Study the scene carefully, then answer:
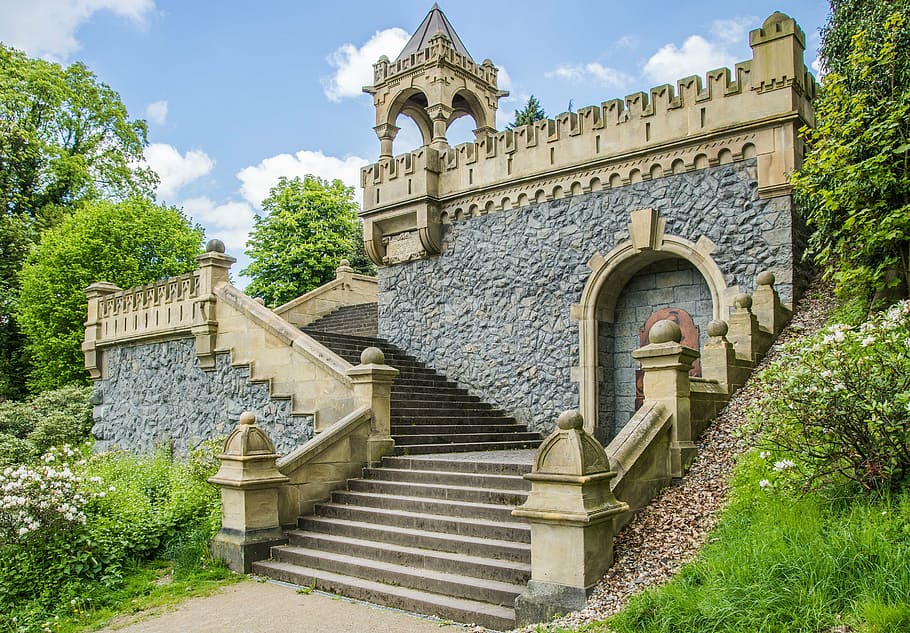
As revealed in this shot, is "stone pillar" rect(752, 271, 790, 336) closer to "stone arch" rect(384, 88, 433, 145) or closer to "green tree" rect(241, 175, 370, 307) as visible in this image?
"stone arch" rect(384, 88, 433, 145)

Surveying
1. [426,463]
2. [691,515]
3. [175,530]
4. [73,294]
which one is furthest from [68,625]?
[73,294]

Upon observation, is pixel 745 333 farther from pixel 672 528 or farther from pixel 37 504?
pixel 37 504

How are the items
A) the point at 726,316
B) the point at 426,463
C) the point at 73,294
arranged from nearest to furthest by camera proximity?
the point at 426,463
the point at 726,316
the point at 73,294

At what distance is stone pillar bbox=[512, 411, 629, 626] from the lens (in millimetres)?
5770

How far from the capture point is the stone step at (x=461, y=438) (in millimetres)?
10853

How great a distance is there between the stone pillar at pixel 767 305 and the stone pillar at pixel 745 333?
45 cm

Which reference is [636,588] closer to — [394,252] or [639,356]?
[639,356]

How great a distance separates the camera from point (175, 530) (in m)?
8.85

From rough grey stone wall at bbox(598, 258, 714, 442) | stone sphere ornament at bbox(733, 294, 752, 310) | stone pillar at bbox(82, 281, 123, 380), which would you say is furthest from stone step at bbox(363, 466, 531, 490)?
stone pillar at bbox(82, 281, 123, 380)

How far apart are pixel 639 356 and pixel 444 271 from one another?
26.1ft

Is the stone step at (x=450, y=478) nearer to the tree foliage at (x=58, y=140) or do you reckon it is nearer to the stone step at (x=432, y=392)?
the stone step at (x=432, y=392)

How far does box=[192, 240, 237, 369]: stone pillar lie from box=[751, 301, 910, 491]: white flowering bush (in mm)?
10562

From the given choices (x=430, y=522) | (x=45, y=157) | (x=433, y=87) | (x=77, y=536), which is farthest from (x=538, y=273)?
(x=45, y=157)

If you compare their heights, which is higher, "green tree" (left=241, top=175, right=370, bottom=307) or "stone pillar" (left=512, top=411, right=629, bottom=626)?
"green tree" (left=241, top=175, right=370, bottom=307)
